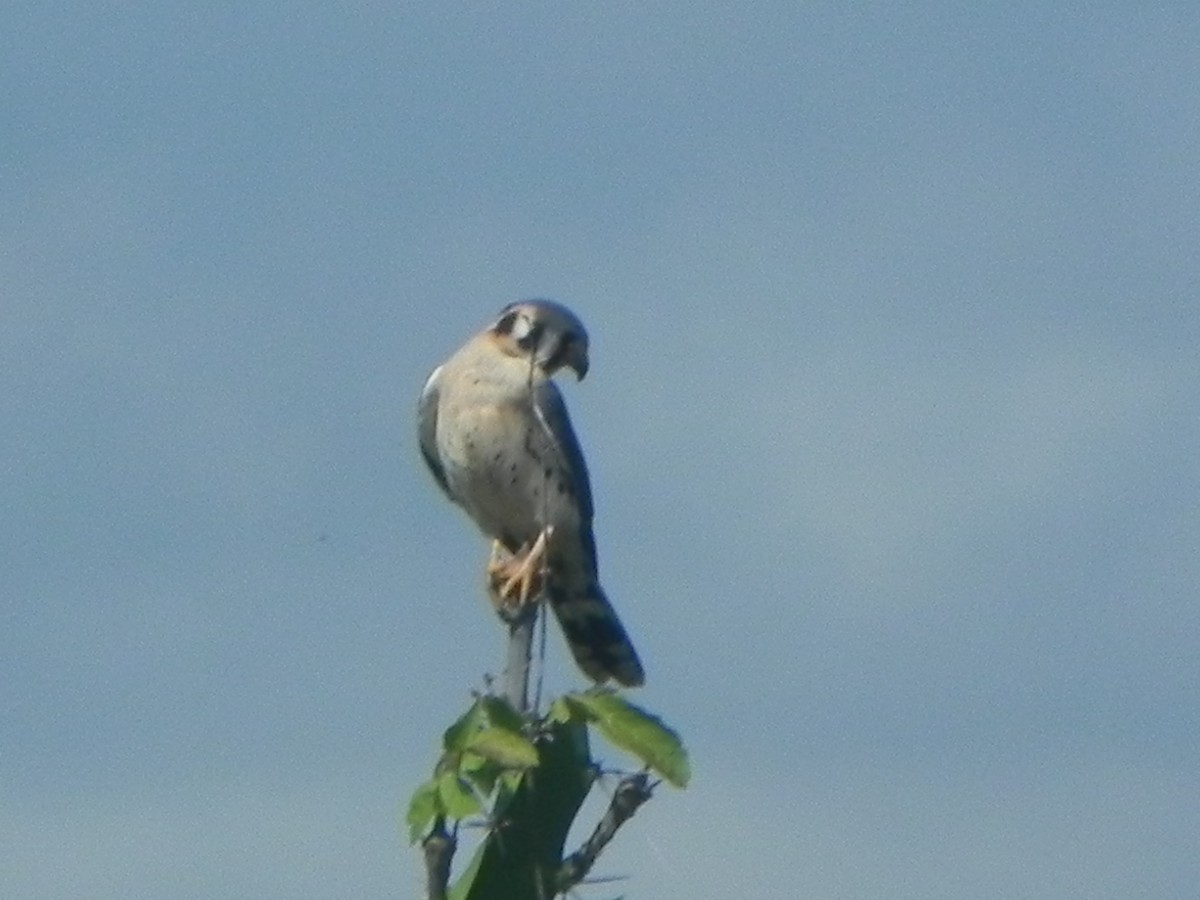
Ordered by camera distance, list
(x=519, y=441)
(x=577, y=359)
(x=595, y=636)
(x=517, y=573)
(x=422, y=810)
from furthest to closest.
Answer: (x=519, y=441) → (x=577, y=359) → (x=595, y=636) → (x=517, y=573) → (x=422, y=810)

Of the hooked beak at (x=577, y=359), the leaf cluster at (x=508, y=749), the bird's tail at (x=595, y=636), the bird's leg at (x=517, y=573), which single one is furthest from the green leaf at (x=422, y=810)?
the hooked beak at (x=577, y=359)

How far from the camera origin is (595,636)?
9945mm

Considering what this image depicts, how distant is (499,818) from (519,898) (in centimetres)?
14

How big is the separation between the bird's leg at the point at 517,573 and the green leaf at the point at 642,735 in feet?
9.58

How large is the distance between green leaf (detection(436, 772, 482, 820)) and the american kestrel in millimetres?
5102

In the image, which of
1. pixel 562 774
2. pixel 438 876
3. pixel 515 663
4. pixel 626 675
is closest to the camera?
pixel 438 876

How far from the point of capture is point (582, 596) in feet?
33.4

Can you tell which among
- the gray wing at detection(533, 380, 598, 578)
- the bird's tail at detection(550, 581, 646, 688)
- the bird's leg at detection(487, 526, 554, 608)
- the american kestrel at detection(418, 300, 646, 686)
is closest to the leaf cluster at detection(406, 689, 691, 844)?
the bird's leg at detection(487, 526, 554, 608)

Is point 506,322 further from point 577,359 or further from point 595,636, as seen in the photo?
point 595,636

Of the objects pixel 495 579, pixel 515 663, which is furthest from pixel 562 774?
pixel 495 579

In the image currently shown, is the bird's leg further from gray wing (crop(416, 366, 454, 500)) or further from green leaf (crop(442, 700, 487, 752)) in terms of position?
green leaf (crop(442, 700, 487, 752))

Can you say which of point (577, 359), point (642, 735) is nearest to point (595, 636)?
point (577, 359)

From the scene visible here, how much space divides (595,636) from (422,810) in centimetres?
493

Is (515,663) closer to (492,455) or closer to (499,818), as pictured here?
(499,818)
